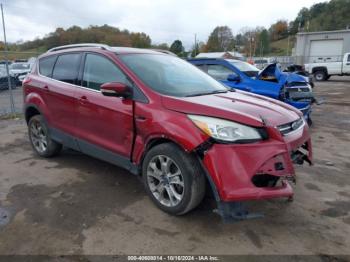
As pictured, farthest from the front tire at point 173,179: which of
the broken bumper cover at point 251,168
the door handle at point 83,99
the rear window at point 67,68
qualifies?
the rear window at point 67,68

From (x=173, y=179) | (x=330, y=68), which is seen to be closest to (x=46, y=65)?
(x=173, y=179)

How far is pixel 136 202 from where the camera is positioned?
3734 mm

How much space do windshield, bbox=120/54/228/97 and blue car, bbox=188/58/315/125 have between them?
3146 mm

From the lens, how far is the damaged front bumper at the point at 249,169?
2822 millimetres

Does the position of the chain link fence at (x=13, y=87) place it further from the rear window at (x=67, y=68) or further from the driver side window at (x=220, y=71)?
the driver side window at (x=220, y=71)

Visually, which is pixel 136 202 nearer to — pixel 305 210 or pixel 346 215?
pixel 305 210

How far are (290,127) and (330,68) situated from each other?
22384 millimetres

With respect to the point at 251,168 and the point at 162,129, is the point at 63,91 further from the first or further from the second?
the point at 251,168

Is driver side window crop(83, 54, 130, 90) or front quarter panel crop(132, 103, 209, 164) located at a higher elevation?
driver side window crop(83, 54, 130, 90)

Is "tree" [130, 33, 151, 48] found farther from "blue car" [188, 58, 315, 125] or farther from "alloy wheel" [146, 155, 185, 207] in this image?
"alloy wheel" [146, 155, 185, 207]

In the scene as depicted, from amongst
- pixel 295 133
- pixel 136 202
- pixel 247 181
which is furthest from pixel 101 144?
pixel 295 133

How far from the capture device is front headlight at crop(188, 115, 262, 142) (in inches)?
114

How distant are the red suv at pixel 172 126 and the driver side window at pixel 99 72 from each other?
13 mm

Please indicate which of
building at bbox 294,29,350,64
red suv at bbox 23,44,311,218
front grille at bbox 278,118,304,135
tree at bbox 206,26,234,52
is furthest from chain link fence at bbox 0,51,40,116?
tree at bbox 206,26,234,52
